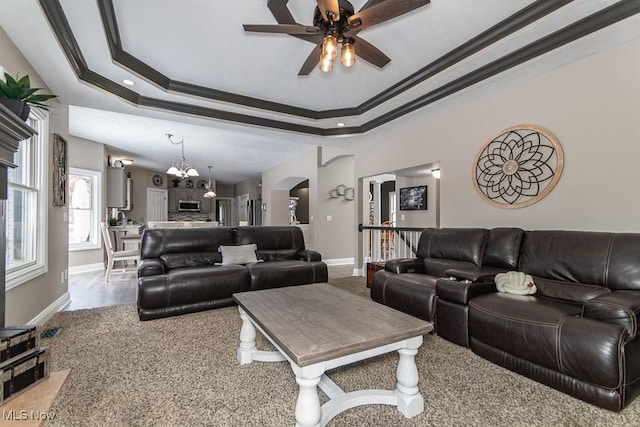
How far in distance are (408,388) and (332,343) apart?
1.92ft

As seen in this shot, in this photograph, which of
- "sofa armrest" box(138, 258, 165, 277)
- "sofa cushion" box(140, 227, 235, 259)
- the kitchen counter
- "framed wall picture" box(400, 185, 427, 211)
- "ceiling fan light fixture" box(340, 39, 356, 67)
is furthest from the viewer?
the kitchen counter

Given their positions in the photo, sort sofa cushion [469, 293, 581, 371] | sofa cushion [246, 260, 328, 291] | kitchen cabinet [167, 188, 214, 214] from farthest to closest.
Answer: kitchen cabinet [167, 188, 214, 214], sofa cushion [246, 260, 328, 291], sofa cushion [469, 293, 581, 371]

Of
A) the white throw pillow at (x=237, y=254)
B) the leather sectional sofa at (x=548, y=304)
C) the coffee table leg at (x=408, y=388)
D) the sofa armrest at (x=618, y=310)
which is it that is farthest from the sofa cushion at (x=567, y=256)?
the white throw pillow at (x=237, y=254)

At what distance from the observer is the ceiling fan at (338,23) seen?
1.87 meters

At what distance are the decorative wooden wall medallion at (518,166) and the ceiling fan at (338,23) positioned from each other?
1963 mm

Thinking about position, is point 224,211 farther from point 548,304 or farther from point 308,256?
point 548,304

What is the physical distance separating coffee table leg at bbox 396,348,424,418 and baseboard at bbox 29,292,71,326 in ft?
11.3

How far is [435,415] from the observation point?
1.57 meters

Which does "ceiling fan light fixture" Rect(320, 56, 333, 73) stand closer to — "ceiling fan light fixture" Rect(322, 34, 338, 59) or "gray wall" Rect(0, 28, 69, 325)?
"ceiling fan light fixture" Rect(322, 34, 338, 59)

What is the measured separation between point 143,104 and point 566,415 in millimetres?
4906

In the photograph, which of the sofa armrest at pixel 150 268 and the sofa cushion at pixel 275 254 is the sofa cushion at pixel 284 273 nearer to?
the sofa cushion at pixel 275 254

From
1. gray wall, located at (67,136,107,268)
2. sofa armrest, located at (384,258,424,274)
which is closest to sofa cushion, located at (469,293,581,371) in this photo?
sofa armrest, located at (384,258,424,274)

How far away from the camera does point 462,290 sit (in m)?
2.38

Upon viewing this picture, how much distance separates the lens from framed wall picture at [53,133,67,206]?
3.35m
